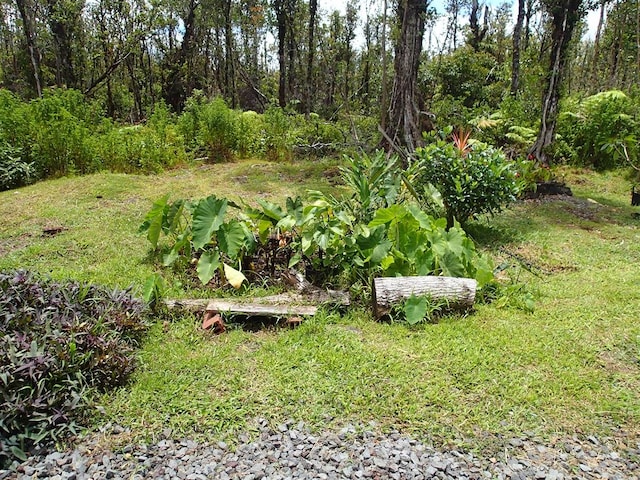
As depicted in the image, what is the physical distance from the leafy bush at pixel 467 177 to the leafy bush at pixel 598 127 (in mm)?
4207

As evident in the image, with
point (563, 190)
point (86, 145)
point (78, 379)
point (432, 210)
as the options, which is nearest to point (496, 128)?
point (563, 190)

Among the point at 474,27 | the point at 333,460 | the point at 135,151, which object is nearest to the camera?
the point at 333,460

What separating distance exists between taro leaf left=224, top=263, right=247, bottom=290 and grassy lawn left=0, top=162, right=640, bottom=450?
376 millimetres

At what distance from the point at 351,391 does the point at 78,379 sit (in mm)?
1228

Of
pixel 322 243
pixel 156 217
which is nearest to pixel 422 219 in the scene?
pixel 322 243

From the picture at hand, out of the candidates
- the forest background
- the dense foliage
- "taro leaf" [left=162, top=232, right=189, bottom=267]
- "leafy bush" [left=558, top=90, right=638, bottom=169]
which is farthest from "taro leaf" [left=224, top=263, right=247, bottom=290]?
"leafy bush" [left=558, top=90, right=638, bottom=169]

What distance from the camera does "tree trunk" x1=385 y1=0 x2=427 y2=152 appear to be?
6.23 meters

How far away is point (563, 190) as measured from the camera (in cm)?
608

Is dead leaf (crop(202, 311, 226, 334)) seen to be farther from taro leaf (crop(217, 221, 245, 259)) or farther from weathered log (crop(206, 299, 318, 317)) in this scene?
taro leaf (crop(217, 221, 245, 259))

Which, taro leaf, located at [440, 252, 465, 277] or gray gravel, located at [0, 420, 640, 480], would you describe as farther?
taro leaf, located at [440, 252, 465, 277]

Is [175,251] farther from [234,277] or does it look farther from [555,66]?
[555,66]

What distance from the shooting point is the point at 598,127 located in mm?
7598

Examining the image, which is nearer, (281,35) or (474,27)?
(281,35)

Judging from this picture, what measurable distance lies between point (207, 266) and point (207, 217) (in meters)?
A: 0.35
